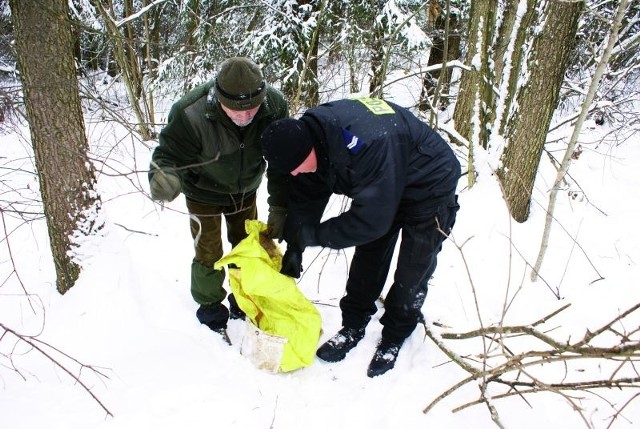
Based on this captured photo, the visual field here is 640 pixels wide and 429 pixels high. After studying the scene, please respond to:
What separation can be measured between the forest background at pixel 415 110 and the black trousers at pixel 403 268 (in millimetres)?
185

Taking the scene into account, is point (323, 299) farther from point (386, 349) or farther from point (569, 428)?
point (569, 428)

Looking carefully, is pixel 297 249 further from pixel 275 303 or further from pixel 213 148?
pixel 213 148

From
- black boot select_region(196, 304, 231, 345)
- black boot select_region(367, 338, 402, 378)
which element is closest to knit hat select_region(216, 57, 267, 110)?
black boot select_region(196, 304, 231, 345)

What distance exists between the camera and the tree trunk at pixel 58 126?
6.96 ft

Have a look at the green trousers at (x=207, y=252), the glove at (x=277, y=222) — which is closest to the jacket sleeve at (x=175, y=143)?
the green trousers at (x=207, y=252)

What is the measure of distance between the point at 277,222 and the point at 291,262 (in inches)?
9.4

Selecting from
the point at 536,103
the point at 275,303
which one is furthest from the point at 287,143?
the point at 536,103

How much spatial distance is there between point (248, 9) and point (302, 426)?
21.0ft

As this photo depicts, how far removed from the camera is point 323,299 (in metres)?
2.86

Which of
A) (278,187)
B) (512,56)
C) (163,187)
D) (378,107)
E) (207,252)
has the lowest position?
(207,252)

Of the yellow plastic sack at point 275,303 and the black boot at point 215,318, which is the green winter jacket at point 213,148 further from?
the black boot at point 215,318

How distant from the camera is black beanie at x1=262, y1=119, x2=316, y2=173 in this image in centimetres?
177

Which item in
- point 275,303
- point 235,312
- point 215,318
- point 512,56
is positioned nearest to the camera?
point 275,303

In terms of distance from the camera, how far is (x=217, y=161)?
212 cm
